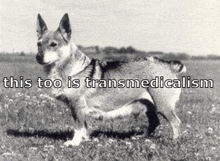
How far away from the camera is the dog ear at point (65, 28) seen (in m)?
5.13

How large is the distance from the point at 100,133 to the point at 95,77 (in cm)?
105

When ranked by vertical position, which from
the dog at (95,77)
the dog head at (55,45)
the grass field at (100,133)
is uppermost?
the dog head at (55,45)

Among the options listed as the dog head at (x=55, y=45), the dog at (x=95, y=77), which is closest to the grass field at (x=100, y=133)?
the dog at (x=95, y=77)

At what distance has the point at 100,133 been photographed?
581 centimetres

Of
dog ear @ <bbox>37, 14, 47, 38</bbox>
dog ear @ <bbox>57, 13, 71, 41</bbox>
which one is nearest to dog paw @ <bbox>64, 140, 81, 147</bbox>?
dog ear @ <bbox>57, 13, 71, 41</bbox>

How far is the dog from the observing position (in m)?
5.20

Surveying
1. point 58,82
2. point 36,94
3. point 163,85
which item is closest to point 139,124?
point 163,85

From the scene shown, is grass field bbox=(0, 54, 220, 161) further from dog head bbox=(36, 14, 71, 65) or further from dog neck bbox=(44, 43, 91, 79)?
dog head bbox=(36, 14, 71, 65)

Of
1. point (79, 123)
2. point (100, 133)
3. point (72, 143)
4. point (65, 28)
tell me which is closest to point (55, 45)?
point (65, 28)

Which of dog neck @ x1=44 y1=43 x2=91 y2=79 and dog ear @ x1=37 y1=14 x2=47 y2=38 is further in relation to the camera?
dog ear @ x1=37 y1=14 x2=47 y2=38

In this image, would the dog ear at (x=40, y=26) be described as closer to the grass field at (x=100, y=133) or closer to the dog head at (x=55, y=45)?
the dog head at (x=55, y=45)

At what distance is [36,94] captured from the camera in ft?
27.0

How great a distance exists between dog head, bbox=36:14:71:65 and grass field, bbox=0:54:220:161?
1.30m

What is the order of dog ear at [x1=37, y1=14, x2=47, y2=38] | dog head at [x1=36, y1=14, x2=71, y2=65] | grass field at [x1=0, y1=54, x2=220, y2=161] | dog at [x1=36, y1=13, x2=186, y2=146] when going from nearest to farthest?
grass field at [x1=0, y1=54, x2=220, y2=161] < dog head at [x1=36, y1=14, x2=71, y2=65] < dog at [x1=36, y1=13, x2=186, y2=146] < dog ear at [x1=37, y1=14, x2=47, y2=38]
